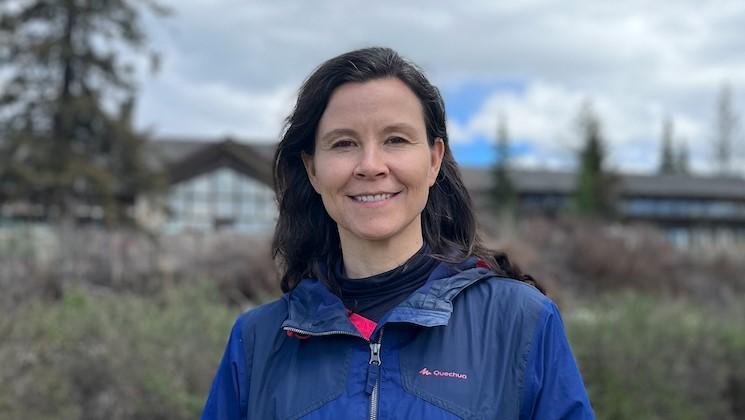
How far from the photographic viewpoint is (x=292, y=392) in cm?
218

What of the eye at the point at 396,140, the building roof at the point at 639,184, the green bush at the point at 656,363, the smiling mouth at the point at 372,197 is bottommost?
the green bush at the point at 656,363

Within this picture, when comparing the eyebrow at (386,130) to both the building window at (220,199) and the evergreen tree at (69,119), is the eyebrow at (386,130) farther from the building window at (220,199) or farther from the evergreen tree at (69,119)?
the building window at (220,199)

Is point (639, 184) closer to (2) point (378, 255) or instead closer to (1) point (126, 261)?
(1) point (126, 261)

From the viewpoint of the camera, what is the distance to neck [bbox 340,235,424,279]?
7.61 feet

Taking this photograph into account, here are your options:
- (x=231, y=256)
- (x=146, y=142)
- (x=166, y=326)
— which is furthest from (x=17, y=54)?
(x=166, y=326)

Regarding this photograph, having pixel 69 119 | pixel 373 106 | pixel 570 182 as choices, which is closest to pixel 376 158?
pixel 373 106

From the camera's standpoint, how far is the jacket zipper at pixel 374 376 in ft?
6.77

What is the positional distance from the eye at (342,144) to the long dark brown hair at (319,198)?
0.10m

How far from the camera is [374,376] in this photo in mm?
2098

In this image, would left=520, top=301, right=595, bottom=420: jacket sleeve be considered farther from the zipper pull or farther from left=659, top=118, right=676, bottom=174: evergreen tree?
left=659, top=118, right=676, bottom=174: evergreen tree

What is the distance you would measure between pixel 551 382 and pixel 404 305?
1.29ft

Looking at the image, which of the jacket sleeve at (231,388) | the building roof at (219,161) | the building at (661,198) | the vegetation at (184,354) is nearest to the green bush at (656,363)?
the vegetation at (184,354)

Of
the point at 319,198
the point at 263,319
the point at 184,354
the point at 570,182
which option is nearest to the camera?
the point at 263,319

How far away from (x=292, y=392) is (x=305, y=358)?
10 cm
